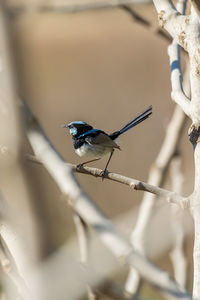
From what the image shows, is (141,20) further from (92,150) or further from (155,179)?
(155,179)

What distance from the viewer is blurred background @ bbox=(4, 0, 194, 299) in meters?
8.04

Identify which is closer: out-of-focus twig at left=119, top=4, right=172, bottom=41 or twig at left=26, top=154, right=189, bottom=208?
twig at left=26, top=154, right=189, bottom=208

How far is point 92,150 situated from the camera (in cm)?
268

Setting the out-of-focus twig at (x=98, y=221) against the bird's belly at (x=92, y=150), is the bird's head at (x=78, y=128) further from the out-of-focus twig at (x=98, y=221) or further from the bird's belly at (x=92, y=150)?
the out-of-focus twig at (x=98, y=221)

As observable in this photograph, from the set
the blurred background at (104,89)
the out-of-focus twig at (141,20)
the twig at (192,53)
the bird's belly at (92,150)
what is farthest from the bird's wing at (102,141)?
the blurred background at (104,89)

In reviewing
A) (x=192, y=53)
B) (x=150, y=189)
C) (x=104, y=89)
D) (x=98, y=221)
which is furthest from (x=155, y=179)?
(x=104, y=89)

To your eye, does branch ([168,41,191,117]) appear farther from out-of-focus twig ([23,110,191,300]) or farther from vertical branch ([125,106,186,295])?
vertical branch ([125,106,186,295])

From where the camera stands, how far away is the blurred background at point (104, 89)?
8.04m

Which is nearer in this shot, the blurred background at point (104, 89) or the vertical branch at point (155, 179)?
the vertical branch at point (155, 179)

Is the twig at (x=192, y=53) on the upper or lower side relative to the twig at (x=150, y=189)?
upper

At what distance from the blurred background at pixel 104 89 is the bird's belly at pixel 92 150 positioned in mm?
3963

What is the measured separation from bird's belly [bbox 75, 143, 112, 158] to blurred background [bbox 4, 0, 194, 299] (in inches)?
156

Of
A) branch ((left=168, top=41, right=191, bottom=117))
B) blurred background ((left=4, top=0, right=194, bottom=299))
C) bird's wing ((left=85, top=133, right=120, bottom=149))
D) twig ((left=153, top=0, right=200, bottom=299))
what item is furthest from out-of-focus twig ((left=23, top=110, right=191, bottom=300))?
blurred background ((left=4, top=0, right=194, bottom=299))

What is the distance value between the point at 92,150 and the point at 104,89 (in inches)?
299
